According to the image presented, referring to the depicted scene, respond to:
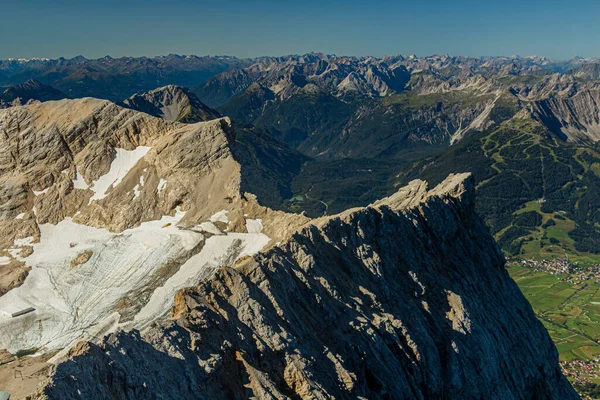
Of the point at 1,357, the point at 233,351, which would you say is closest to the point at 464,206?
the point at 233,351

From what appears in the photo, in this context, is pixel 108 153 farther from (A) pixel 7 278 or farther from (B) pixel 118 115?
(A) pixel 7 278

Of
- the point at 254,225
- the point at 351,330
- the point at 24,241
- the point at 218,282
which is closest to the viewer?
the point at 218,282

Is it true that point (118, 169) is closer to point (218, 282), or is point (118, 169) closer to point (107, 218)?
point (107, 218)

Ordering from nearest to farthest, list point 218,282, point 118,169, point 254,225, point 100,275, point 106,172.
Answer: point 218,282, point 100,275, point 254,225, point 106,172, point 118,169

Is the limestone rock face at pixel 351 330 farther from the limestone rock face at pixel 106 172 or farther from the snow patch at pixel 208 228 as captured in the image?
the snow patch at pixel 208 228

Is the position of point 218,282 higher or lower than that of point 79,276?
higher

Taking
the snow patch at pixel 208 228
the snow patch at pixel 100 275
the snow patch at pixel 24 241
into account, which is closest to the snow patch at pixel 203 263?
the snow patch at pixel 100 275

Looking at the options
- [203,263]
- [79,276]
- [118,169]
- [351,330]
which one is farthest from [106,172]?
[351,330]

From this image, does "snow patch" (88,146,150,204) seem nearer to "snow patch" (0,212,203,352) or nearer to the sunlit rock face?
the sunlit rock face

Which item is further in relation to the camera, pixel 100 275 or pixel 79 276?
pixel 79 276
